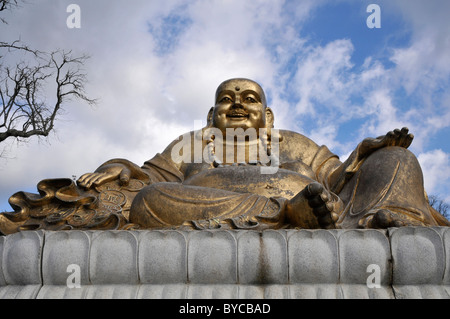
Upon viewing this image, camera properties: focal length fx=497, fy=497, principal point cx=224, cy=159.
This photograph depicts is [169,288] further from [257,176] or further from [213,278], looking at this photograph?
[257,176]

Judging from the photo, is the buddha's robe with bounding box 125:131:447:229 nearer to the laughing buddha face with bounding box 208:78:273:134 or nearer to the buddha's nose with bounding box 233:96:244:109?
the laughing buddha face with bounding box 208:78:273:134

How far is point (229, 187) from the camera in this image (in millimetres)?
4270

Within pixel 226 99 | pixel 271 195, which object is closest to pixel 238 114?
pixel 226 99

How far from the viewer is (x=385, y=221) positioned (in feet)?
10.9

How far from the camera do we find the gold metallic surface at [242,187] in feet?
11.8

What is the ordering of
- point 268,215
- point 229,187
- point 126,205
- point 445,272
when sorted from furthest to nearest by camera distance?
point 126,205 < point 229,187 < point 268,215 < point 445,272

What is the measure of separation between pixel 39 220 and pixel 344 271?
107 inches

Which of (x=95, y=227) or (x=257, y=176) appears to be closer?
(x=95, y=227)

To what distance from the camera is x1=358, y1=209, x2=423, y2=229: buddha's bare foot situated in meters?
3.31

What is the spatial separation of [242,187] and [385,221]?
1.31m

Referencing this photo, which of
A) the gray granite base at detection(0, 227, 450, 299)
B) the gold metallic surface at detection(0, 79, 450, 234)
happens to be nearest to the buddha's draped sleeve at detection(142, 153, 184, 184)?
the gold metallic surface at detection(0, 79, 450, 234)

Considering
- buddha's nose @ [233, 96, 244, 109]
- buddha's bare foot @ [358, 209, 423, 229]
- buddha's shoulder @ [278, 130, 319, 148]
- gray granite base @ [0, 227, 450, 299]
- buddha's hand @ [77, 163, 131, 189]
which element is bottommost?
gray granite base @ [0, 227, 450, 299]
